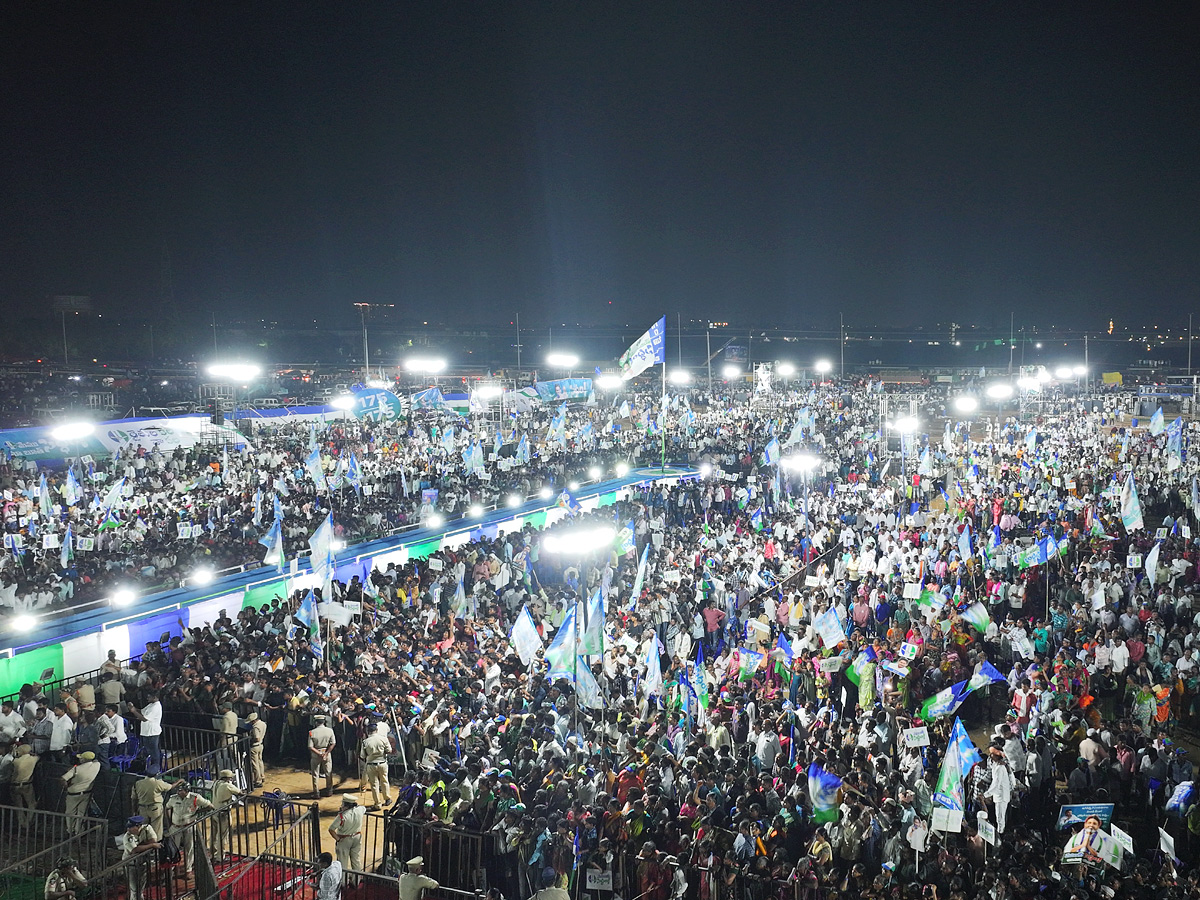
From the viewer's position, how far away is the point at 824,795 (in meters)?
8.47

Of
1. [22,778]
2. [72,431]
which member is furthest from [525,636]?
[72,431]

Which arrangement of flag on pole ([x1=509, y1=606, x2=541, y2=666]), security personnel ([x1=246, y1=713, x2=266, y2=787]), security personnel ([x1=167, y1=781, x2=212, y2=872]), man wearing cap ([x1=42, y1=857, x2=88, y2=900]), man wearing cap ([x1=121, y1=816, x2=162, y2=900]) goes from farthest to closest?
flag on pole ([x1=509, y1=606, x2=541, y2=666]) < security personnel ([x1=246, y1=713, x2=266, y2=787]) < security personnel ([x1=167, y1=781, x2=212, y2=872]) < man wearing cap ([x1=121, y1=816, x2=162, y2=900]) < man wearing cap ([x1=42, y1=857, x2=88, y2=900])

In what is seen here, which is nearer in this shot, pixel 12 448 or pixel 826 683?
pixel 826 683

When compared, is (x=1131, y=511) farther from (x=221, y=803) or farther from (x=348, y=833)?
(x=221, y=803)

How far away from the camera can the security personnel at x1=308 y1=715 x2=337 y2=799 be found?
10.6 metres

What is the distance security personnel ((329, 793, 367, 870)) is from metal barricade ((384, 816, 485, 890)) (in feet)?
1.08

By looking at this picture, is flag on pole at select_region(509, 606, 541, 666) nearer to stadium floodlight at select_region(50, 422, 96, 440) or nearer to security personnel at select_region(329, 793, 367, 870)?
security personnel at select_region(329, 793, 367, 870)

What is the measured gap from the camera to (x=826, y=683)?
1263 cm

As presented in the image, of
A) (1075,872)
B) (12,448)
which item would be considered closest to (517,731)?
(1075,872)

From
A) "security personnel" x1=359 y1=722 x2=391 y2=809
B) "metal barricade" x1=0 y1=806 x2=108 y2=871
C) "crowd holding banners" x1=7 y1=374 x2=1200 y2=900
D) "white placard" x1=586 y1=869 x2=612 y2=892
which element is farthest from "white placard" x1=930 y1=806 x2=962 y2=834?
"metal barricade" x1=0 y1=806 x2=108 y2=871

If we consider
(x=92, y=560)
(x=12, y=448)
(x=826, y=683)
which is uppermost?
(x=12, y=448)

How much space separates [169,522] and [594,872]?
54.7ft

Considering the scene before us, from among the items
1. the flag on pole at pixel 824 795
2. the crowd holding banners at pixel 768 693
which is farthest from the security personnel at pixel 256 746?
the flag on pole at pixel 824 795

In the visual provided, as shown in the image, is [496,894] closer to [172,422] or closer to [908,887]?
[908,887]
